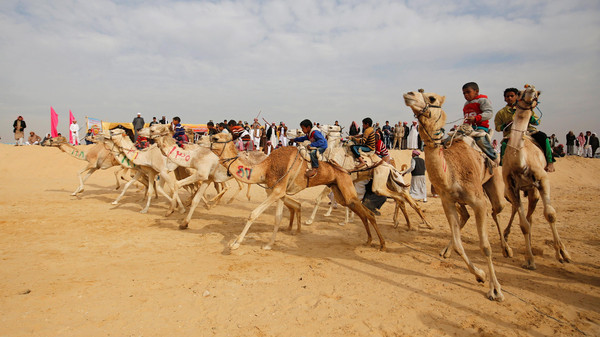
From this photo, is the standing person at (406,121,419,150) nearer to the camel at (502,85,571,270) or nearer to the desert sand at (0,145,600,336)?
the desert sand at (0,145,600,336)

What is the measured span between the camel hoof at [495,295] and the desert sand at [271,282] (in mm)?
104

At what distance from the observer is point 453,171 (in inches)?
197

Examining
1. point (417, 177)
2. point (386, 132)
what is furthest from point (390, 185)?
point (386, 132)

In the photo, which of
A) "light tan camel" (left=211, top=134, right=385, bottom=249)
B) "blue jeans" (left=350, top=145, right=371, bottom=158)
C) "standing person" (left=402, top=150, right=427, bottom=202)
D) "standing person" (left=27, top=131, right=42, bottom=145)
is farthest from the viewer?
"standing person" (left=27, top=131, right=42, bottom=145)

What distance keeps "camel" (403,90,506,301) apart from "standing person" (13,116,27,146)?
30.9 metres

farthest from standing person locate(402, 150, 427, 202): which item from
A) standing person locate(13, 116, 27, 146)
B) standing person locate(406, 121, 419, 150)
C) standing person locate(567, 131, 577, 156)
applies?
standing person locate(13, 116, 27, 146)

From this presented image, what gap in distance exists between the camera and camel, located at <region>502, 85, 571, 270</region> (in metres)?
5.65

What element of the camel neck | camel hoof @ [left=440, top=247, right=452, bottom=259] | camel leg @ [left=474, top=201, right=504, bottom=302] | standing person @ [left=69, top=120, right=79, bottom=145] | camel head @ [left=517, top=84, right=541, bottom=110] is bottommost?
camel hoof @ [left=440, top=247, right=452, bottom=259]

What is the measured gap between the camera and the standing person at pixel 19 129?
969 inches

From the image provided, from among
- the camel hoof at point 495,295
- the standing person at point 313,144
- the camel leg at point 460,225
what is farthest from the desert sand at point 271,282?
the standing person at point 313,144

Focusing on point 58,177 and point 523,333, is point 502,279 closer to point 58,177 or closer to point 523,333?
point 523,333

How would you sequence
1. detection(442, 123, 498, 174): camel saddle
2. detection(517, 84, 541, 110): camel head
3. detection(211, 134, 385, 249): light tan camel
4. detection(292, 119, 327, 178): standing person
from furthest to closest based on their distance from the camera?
detection(292, 119, 327, 178): standing person → detection(211, 134, 385, 249): light tan camel → detection(442, 123, 498, 174): camel saddle → detection(517, 84, 541, 110): camel head

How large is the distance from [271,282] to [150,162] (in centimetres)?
751

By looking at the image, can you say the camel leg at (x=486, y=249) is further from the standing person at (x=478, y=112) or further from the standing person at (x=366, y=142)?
the standing person at (x=366, y=142)
